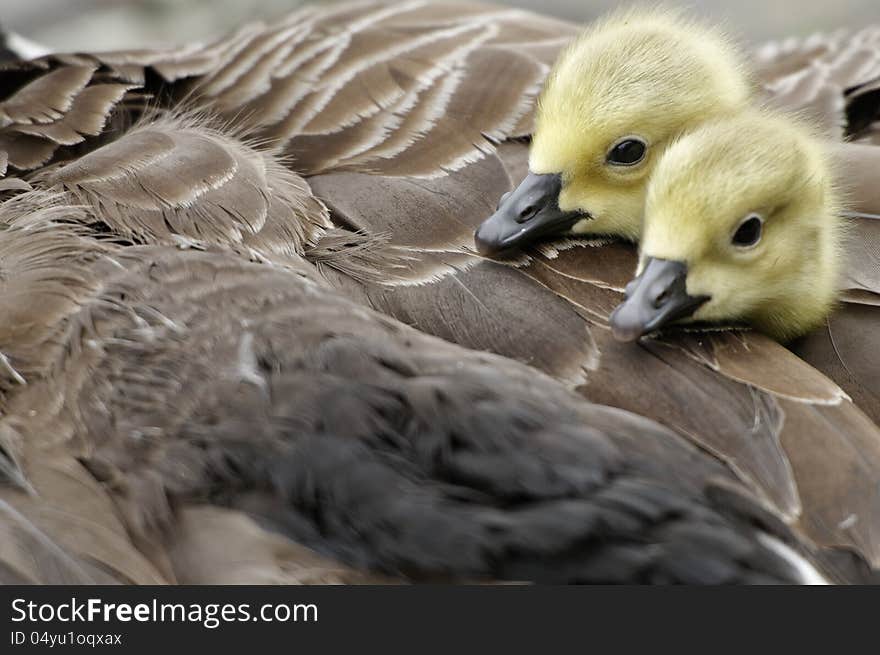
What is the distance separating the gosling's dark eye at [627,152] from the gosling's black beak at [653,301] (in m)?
0.25

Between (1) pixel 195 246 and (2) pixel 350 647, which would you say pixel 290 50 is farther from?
(2) pixel 350 647

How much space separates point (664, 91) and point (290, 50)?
0.74 meters

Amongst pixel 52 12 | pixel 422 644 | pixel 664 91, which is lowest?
pixel 422 644

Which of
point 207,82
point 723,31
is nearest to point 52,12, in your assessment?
point 207,82

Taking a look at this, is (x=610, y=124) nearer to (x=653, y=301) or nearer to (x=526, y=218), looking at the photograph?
(x=526, y=218)

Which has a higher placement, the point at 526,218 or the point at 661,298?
the point at 526,218

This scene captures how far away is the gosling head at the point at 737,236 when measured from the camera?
1.74m

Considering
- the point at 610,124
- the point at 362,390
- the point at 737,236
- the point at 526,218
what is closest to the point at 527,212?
the point at 526,218

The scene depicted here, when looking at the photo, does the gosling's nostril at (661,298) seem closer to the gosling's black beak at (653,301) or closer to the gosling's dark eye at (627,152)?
the gosling's black beak at (653,301)

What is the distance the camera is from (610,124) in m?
1.93

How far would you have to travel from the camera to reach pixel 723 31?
2.28 meters

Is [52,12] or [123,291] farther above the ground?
[52,12]

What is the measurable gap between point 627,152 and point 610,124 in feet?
0.22

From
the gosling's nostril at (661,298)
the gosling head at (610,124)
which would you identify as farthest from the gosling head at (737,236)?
the gosling head at (610,124)
